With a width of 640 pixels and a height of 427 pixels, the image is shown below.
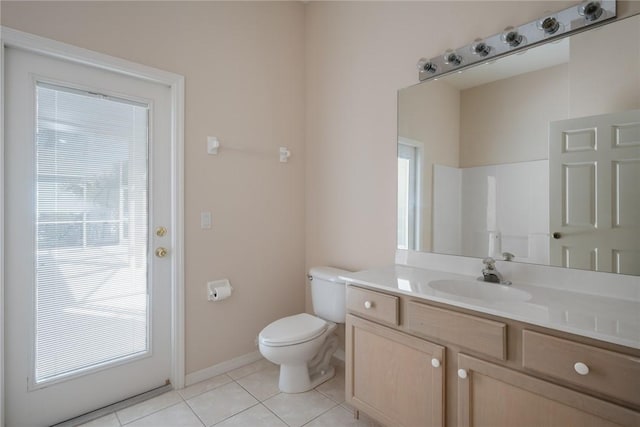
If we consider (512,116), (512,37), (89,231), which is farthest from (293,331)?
(512,37)

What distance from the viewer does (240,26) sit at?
234 cm

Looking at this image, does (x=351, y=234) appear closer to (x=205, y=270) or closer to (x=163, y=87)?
(x=205, y=270)

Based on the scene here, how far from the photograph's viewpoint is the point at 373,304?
1575mm

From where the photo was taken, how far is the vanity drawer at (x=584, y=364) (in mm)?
895

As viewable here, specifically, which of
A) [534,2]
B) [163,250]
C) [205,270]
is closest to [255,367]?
[205,270]

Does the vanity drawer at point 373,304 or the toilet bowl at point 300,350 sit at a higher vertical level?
the vanity drawer at point 373,304

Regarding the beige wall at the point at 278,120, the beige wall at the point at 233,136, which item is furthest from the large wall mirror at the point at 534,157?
the beige wall at the point at 233,136

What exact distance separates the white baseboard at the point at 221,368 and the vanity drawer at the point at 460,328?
1504 mm

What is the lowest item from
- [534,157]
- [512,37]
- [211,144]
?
[534,157]

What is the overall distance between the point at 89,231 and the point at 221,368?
129 centimetres

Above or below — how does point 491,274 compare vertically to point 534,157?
below

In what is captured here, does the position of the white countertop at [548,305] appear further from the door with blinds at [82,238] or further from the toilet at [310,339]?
the door with blinds at [82,238]

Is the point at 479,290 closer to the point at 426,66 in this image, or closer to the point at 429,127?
the point at 429,127

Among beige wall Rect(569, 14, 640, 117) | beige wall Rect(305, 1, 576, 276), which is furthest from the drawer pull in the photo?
beige wall Rect(305, 1, 576, 276)
